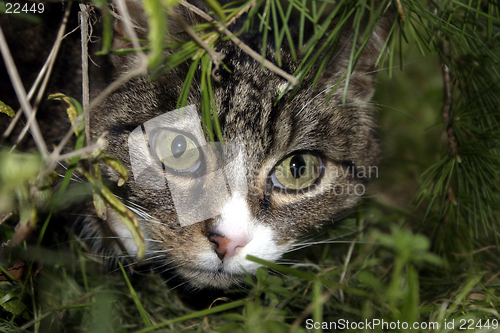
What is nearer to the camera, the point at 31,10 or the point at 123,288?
the point at 31,10

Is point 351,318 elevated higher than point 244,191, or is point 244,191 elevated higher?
point 244,191

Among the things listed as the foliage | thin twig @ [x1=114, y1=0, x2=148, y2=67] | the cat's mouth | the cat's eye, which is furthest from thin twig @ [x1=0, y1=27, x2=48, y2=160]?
the cat's eye

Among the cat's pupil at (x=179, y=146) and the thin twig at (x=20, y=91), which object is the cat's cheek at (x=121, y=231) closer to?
the cat's pupil at (x=179, y=146)

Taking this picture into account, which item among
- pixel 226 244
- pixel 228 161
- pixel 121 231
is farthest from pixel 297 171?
pixel 121 231

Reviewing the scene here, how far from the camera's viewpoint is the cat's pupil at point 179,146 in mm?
1305

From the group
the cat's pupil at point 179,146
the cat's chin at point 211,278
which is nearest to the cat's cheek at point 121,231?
the cat's chin at point 211,278

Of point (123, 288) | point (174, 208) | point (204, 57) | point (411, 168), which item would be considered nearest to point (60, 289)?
point (123, 288)

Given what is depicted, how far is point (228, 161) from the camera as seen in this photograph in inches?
49.6

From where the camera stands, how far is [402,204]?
2.23m

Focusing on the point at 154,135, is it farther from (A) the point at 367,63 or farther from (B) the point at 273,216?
(A) the point at 367,63

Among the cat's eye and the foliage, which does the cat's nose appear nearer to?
the foliage

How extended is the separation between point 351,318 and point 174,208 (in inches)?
29.1

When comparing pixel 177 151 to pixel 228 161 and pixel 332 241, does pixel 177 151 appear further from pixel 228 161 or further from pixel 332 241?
pixel 332 241

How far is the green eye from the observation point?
1.30 m
